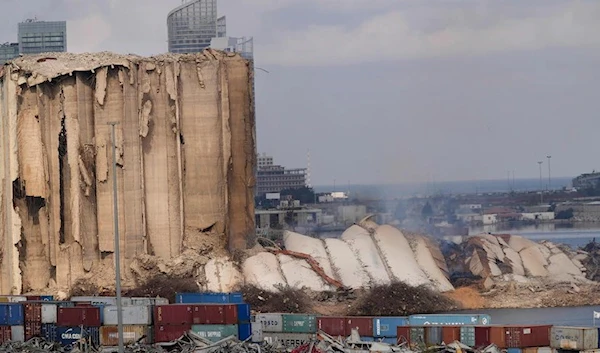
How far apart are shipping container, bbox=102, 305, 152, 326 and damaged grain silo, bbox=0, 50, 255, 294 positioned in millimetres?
20325

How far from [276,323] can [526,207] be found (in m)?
106

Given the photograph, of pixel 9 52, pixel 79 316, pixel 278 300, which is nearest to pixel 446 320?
pixel 79 316

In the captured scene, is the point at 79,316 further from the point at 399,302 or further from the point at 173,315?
the point at 399,302

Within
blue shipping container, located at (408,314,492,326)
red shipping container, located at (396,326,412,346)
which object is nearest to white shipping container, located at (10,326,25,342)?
red shipping container, located at (396,326,412,346)

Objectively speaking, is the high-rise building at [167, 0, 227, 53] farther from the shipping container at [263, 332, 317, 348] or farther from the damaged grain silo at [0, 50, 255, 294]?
the shipping container at [263, 332, 317, 348]

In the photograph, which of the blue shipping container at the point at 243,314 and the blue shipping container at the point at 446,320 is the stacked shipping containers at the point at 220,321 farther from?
the blue shipping container at the point at 446,320

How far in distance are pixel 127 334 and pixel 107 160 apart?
73.1 feet

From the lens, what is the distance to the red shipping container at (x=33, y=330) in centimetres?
5459

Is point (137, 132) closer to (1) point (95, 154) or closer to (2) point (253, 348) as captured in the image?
(1) point (95, 154)

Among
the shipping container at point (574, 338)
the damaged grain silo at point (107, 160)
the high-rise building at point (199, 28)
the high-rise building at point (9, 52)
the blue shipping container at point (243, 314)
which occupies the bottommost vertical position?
the shipping container at point (574, 338)

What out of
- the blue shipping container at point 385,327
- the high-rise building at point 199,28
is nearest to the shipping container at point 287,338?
the blue shipping container at point 385,327

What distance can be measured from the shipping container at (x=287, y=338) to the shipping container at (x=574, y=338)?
8.12 m

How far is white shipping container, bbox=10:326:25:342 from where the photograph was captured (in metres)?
54.7

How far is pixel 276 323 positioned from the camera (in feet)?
181
